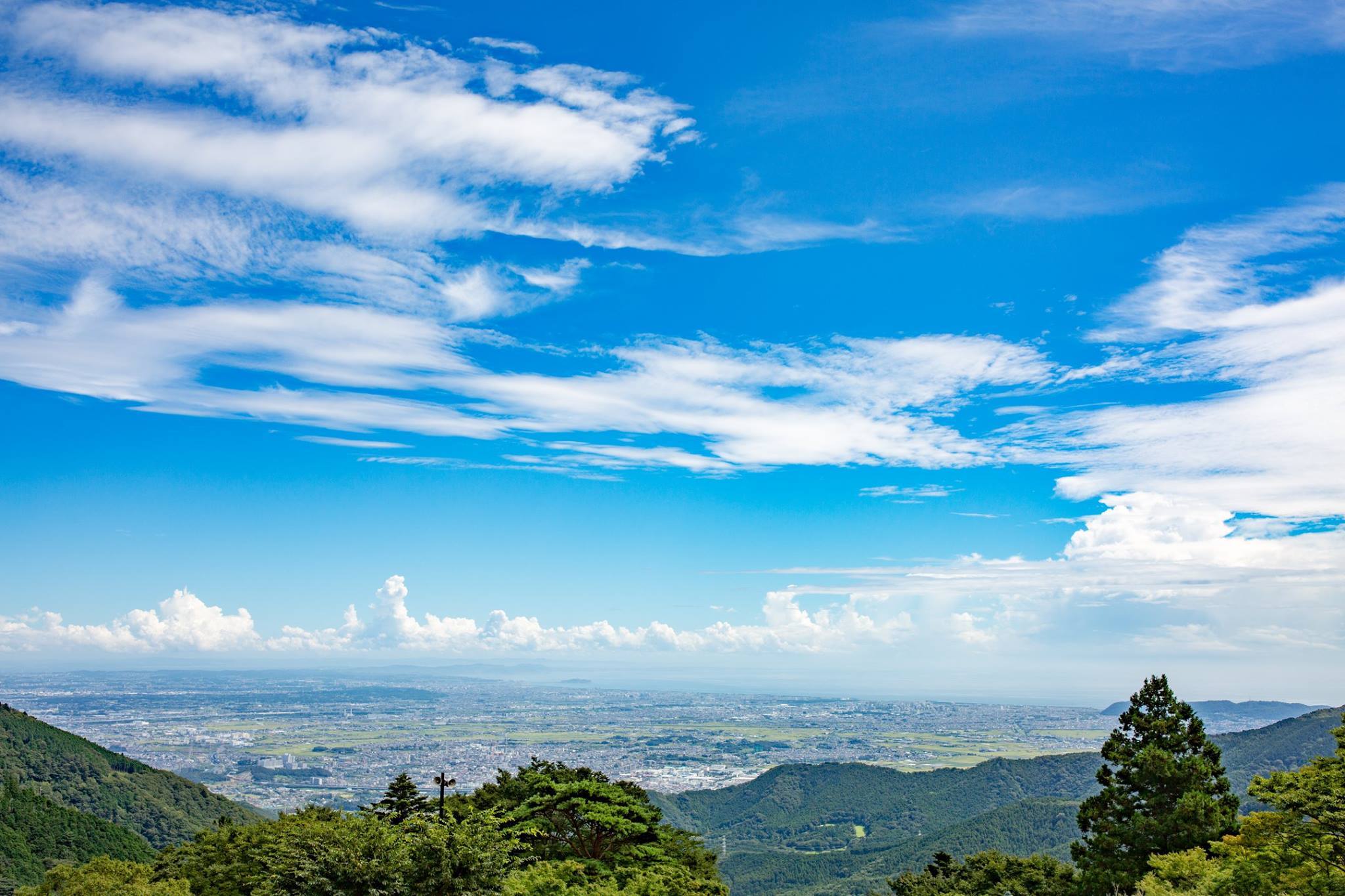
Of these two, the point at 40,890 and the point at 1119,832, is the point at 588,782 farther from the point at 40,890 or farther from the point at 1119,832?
the point at 40,890

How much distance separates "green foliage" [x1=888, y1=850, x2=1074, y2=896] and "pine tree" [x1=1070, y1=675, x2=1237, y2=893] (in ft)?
11.1

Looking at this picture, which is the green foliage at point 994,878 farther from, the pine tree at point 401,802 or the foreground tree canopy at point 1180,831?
the pine tree at point 401,802

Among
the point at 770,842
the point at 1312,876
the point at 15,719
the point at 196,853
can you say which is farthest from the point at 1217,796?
the point at 15,719

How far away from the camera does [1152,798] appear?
32875 millimetres

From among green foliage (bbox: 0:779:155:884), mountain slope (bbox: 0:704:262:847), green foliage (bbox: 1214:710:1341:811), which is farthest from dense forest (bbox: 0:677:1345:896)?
green foliage (bbox: 1214:710:1341:811)

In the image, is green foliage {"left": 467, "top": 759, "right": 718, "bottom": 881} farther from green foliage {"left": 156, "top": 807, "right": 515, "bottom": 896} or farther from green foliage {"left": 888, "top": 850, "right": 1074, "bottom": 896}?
green foliage {"left": 888, "top": 850, "right": 1074, "bottom": 896}

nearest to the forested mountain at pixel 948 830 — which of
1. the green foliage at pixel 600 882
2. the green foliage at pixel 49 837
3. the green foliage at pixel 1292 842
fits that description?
the green foliage at pixel 49 837

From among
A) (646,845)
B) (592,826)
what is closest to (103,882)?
(592,826)

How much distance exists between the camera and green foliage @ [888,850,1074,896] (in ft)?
127

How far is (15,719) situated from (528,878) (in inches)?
7594

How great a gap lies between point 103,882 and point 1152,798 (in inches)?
1583

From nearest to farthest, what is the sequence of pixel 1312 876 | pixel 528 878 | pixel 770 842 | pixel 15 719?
pixel 1312 876, pixel 528 878, pixel 15 719, pixel 770 842

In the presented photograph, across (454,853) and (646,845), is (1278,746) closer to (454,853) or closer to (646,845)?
(646,845)

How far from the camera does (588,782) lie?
28.6m
